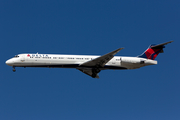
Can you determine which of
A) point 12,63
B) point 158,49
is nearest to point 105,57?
point 158,49

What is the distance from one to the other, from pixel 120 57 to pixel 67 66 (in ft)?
23.3

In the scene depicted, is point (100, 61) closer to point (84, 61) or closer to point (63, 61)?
point (84, 61)

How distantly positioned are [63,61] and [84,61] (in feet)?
8.99

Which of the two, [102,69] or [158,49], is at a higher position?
[158,49]

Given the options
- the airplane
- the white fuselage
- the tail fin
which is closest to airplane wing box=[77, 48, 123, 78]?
the airplane

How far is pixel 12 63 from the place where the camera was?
3269 centimetres

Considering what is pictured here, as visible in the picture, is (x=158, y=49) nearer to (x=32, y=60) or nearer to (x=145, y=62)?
(x=145, y=62)

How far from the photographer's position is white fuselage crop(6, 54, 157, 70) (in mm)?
32719

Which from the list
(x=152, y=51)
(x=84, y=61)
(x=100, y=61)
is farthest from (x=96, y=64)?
(x=152, y=51)

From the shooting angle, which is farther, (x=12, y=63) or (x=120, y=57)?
(x=120, y=57)

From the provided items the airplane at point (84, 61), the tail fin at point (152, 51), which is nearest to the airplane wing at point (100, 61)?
the airplane at point (84, 61)

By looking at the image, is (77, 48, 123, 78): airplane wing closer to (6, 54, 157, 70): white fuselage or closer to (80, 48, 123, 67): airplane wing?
(80, 48, 123, 67): airplane wing

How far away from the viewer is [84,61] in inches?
1336

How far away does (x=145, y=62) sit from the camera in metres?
34.6
